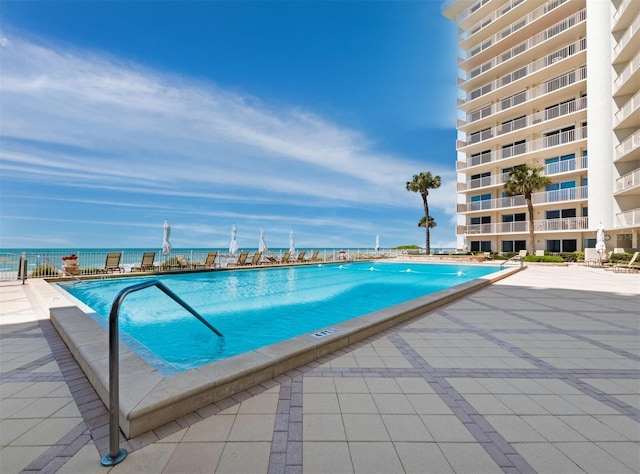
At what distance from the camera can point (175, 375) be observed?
233 cm

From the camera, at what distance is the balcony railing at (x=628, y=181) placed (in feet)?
48.8

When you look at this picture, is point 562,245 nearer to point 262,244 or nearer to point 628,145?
point 628,145

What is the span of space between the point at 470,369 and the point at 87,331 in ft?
14.4

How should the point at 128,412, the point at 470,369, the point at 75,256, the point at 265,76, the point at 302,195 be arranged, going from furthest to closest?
1. the point at 302,195
2. the point at 265,76
3. the point at 75,256
4. the point at 470,369
5. the point at 128,412

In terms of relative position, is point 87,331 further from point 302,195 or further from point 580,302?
point 302,195

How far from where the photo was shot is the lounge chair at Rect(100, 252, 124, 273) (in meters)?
11.3

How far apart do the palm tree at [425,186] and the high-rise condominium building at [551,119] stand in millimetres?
2709

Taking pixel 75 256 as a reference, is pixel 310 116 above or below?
above

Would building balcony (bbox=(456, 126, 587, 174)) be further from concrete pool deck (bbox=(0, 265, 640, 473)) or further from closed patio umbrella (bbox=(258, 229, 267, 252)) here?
concrete pool deck (bbox=(0, 265, 640, 473))

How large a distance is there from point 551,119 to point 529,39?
704cm

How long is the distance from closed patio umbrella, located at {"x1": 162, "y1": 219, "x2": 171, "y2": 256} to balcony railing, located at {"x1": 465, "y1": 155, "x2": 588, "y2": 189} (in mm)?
23643

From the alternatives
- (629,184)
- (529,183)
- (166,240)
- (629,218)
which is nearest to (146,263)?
(166,240)

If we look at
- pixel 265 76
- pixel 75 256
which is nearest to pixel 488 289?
pixel 75 256

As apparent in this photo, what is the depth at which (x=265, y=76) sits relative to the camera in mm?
16266
